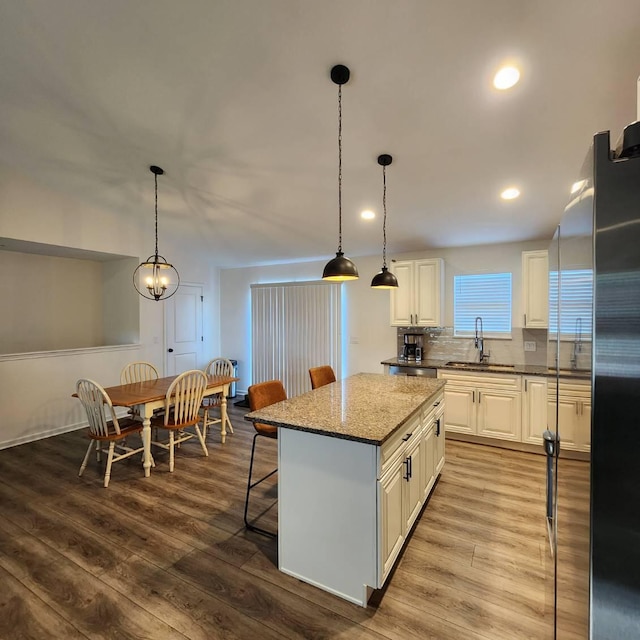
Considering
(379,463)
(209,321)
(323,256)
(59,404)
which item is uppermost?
(323,256)

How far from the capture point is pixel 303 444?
195 centimetres

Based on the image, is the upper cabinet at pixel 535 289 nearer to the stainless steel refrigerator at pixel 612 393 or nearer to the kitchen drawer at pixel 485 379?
the kitchen drawer at pixel 485 379

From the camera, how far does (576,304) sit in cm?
91

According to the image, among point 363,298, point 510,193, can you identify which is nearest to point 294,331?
point 363,298

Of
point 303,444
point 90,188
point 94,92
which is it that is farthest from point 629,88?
point 90,188

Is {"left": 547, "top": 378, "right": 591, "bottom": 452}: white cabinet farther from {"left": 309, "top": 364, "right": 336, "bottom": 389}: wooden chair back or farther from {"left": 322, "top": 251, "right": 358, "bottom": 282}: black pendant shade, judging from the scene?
{"left": 309, "top": 364, "right": 336, "bottom": 389}: wooden chair back

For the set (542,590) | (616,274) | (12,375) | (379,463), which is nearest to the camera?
(616,274)

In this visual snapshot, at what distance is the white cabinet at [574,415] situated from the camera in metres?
0.78

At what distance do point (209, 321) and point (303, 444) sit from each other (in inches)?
208

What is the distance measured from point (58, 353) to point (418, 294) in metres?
4.92

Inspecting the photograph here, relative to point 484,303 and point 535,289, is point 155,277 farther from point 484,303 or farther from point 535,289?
point 535,289

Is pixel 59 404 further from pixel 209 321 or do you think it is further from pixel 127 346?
pixel 209 321

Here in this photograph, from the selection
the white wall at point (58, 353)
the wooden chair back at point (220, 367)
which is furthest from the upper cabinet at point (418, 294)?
the white wall at point (58, 353)

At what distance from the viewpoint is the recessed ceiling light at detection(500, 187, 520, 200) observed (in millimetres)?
3264
